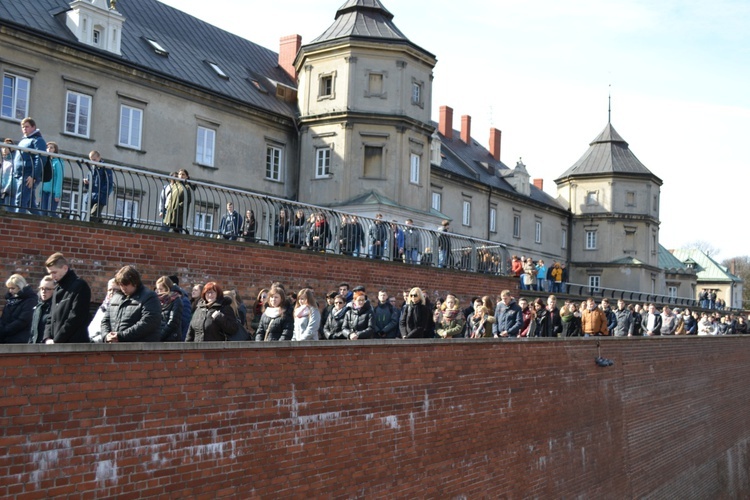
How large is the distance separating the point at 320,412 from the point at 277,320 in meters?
1.53

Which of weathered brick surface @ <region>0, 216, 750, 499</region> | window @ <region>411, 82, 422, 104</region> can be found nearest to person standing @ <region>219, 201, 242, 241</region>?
weathered brick surface @ <region>0, 216, 750, 499</region>

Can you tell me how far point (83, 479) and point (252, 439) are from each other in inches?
79.1

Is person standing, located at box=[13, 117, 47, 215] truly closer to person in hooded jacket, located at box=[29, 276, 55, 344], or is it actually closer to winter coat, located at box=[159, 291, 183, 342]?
winter coat, located at box=[159, 291, 183, 342]

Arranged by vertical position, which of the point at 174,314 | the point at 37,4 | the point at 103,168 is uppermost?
the point at 37,4

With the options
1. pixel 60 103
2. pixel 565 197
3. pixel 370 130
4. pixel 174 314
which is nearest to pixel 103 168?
pixel 174 314

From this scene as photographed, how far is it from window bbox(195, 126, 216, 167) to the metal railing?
12.0 meters

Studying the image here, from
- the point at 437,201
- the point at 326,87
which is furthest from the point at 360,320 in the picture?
the point at 437,201

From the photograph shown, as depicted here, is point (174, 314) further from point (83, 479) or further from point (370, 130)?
point (370, 130)

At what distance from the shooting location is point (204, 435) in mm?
7844

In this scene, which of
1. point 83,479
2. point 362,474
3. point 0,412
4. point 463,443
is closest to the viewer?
point 0,412

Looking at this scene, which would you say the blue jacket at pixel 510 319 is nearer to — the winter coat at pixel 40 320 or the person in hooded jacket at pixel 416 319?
the person in hooded jacket at pixel 416 319

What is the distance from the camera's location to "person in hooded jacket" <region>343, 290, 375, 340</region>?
1208cm

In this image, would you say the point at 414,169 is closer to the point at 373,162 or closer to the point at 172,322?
the point at 373,162

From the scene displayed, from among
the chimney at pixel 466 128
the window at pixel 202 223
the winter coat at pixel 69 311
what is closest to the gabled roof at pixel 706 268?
the chimney at pixel 466 128
